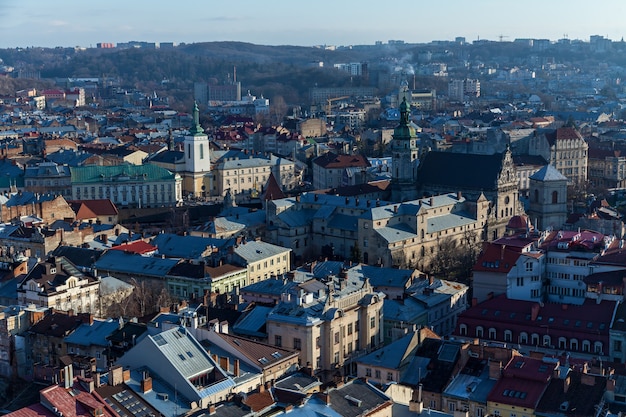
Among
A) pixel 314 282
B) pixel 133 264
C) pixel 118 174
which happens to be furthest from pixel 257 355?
pixel 118 174

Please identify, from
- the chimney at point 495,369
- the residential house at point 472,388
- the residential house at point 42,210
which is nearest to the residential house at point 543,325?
the residential house at point 472,388

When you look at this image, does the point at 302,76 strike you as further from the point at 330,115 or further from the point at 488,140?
the point at 488,140

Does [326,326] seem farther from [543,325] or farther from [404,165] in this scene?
[404,165]

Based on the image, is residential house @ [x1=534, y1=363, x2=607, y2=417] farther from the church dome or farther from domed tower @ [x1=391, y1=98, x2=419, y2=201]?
domed tower @ [x1=391, y1=98, x2=419, y2=201]

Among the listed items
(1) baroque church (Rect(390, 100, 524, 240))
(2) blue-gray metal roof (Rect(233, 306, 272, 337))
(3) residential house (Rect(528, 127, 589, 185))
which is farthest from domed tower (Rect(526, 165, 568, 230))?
(2) blue-gray metal roof (Rect(233, 306, 272, 337))

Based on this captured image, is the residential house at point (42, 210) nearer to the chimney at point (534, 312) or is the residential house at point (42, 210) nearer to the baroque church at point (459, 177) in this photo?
the baroque church at point (459, 177)
